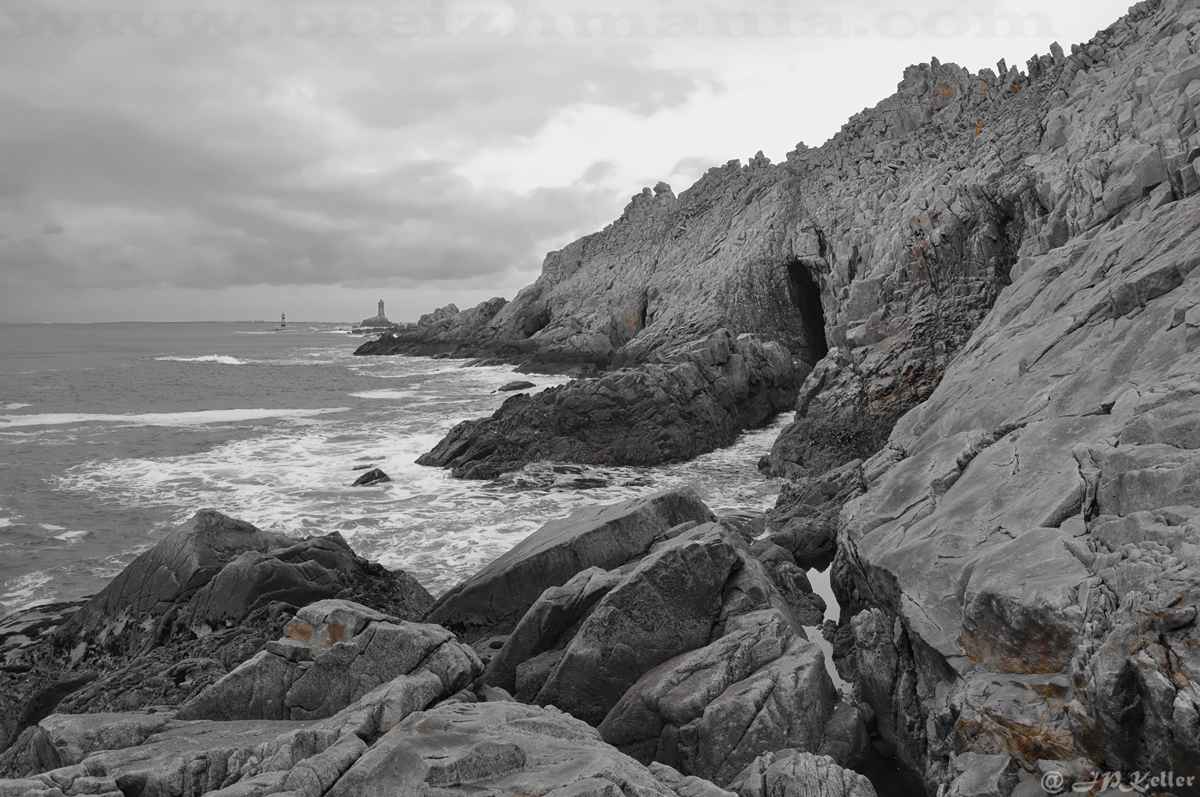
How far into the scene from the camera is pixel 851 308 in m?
32.8

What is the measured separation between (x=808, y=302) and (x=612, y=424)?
2956 centimetres

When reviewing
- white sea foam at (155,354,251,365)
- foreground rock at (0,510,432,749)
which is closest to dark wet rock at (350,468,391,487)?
foreground rock at (0,510,432,749)

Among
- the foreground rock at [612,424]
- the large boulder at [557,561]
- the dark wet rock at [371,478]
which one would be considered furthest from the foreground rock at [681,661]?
the foreground rock at [612,424]

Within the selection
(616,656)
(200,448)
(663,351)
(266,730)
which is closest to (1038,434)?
(616,656)

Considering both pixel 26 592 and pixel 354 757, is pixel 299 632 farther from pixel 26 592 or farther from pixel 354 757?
pixel 26 592

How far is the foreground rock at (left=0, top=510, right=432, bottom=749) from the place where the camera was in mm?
12398

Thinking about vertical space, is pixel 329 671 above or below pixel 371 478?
above

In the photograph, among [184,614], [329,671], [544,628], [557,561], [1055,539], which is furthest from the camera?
[184,614]

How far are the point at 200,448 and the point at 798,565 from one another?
3017 cm

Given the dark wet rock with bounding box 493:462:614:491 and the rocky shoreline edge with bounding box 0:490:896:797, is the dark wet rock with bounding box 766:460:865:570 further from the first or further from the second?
the dark wet rock with bounding box 493:462:614:491

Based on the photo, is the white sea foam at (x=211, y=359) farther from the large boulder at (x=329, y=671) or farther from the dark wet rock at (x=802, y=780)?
the dark wet rock at (x=802, y=780)

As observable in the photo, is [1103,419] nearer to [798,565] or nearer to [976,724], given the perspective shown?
[976,724]

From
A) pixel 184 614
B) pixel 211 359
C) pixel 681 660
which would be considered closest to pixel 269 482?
pixel 184 614

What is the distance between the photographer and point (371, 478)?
1105 inches
